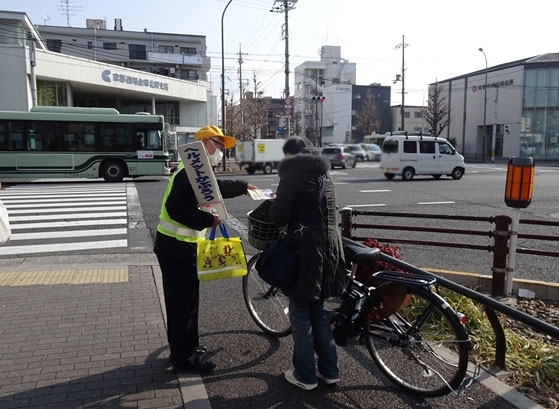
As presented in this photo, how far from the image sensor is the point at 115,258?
747 centimetres

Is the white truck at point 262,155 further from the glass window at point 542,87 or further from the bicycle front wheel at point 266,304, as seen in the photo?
the glass window at point 542,87

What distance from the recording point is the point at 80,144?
65.3 feet

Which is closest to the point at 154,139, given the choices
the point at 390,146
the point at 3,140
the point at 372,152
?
the point at 3,140

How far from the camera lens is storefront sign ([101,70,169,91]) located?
37.6 meters

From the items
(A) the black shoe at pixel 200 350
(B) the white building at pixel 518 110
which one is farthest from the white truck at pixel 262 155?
(B) the white building at pixel 518 110

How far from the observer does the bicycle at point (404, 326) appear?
3062 millimetres

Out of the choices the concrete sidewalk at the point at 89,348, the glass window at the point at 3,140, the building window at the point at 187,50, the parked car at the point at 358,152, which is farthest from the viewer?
the building window at the point at 187,50

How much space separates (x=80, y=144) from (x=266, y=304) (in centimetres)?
1801

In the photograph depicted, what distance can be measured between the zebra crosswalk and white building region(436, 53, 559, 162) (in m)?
41.3

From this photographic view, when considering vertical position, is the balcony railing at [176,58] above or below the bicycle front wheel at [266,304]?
above

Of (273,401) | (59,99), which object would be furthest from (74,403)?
(59,99)

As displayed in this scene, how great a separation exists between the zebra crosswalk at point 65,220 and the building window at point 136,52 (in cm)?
5272

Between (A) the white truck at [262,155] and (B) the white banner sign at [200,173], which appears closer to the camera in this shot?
(B) the white banner sign at [200,173]

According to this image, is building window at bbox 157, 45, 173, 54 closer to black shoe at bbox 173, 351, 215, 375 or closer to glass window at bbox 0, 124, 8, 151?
glass window at bbox 0, 124, 8, 151
